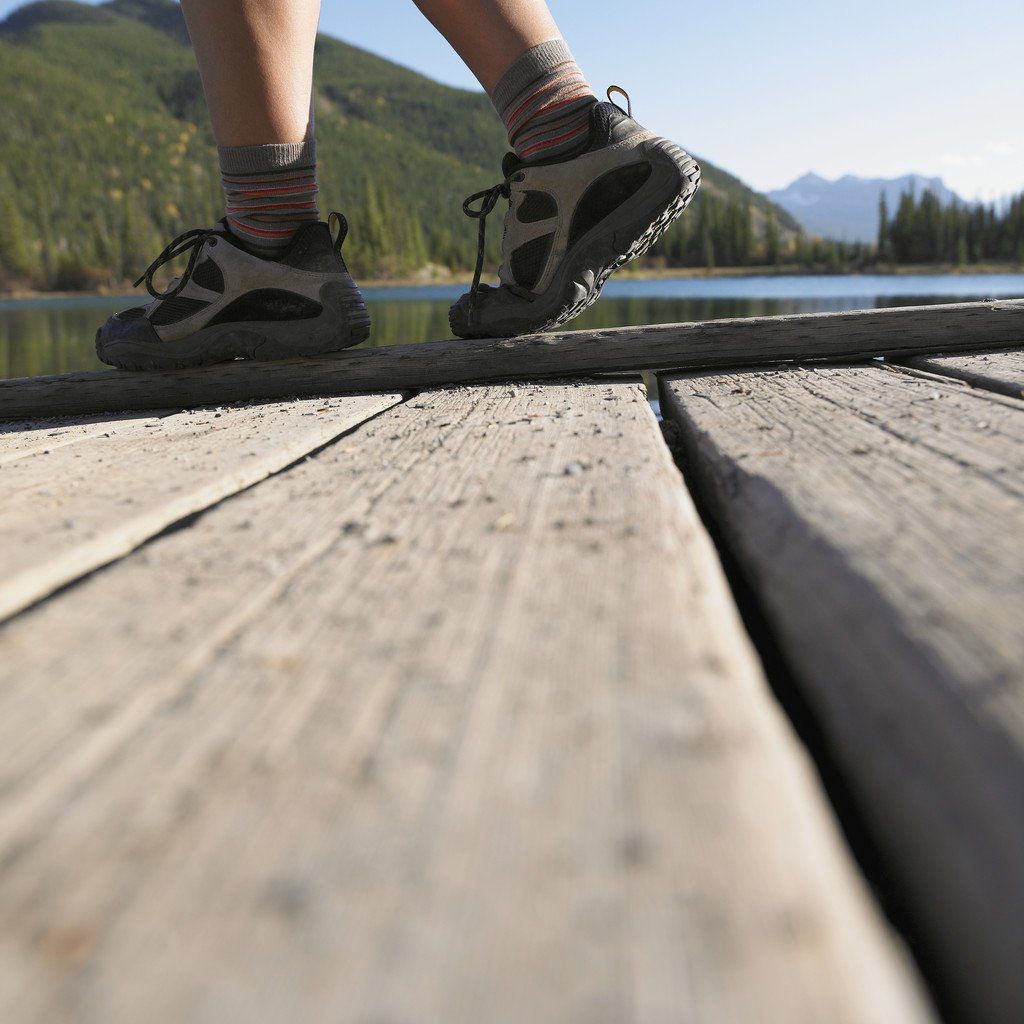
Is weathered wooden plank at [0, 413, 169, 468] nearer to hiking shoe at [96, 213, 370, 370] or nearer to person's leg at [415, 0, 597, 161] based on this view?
hiking shoe at [96, 213, 370, 370]

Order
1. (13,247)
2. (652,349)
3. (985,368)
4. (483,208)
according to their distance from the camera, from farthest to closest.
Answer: (13,247), (483,208), (652,349), (985,368)

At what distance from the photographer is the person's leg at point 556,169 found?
1789 mm

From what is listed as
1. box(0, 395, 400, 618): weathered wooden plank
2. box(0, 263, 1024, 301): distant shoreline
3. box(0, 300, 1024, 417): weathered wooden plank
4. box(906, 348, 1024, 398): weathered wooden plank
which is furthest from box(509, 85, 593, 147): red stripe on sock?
box(0, 263, 1024, 301): distant shoreline

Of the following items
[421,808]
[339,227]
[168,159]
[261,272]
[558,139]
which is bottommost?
[421,808]

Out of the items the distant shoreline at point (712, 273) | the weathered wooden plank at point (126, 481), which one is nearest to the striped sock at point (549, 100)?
the weathered wooden plank at point (126, 481)

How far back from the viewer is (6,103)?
290 ft

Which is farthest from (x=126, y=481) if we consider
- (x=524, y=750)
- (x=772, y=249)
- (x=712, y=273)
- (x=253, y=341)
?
(x=772, y=249)

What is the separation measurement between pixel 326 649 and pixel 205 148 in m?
113

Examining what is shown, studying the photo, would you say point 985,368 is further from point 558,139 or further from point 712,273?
point 712,273

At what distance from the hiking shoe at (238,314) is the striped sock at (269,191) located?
4 centimetres

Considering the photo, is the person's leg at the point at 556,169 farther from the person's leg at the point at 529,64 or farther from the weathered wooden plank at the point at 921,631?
the weathered wooden plank at the point at 921,631

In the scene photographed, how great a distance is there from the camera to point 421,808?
328 mm

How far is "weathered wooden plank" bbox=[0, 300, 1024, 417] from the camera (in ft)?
5.75

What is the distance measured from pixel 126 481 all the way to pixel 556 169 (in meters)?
1.24
